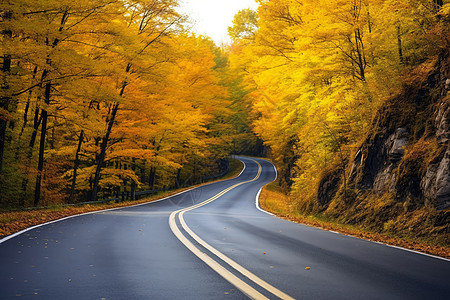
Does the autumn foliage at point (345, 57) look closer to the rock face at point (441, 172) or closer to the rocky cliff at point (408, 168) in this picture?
the rocky cliff at point (408, 168)

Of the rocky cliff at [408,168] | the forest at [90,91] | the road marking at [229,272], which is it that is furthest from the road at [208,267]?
the forest at [90,91]

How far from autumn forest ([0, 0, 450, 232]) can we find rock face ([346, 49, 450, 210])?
1.32ft

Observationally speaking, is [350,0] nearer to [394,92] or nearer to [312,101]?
[394,92]

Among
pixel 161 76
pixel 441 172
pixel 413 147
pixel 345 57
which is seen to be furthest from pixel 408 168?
pixel 161 76

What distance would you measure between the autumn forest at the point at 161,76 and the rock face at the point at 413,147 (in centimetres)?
40

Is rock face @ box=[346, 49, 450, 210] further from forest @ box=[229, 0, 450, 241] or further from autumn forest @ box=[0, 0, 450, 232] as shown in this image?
autumn forest @ box=[0, 0, 450, 232]

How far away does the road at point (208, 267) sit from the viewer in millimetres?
5199

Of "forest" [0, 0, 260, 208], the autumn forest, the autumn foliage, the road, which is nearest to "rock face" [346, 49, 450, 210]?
the autumn forest

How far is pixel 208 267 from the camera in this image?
6.70 m

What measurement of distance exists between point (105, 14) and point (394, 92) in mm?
12142

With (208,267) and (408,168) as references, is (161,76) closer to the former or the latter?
(408,168)

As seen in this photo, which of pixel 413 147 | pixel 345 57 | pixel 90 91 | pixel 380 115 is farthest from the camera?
pixel 90 91

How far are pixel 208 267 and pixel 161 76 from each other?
18.9 metres

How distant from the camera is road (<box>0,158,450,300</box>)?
205 inches
